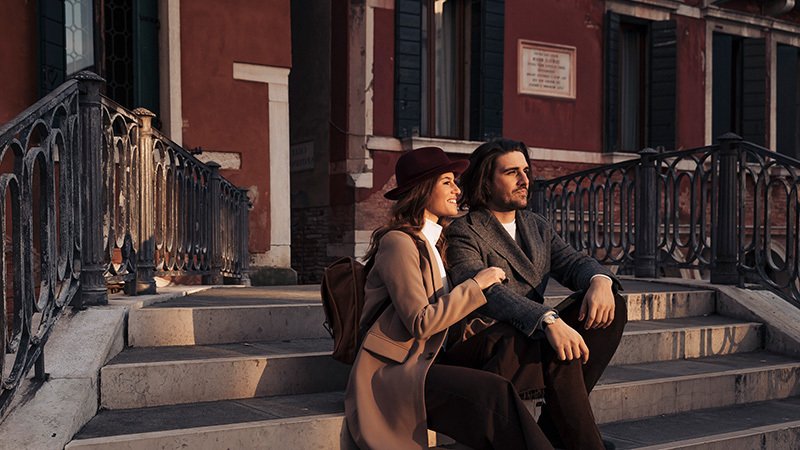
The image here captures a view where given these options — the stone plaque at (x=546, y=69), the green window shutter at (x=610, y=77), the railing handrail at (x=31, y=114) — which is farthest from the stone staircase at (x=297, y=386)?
the green window shutter at (x=610, y=77)

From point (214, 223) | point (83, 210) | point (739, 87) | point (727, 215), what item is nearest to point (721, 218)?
point (727, 215)

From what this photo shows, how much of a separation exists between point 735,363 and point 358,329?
8.85ft

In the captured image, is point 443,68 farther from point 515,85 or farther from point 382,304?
point 382,304

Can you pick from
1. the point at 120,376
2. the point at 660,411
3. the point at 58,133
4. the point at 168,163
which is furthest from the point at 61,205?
the point at 660,411

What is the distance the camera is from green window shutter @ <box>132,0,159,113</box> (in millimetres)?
7969

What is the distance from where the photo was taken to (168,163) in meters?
5.38

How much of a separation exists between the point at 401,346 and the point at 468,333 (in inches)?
12.9

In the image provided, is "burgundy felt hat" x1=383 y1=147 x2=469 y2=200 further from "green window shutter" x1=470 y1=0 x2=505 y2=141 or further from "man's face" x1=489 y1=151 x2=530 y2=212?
"green window shutter" x1=470 y1=0 x2=505 y2=141

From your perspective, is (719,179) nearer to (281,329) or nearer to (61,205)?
Result: (281,329)

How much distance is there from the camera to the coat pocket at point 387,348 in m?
2.81

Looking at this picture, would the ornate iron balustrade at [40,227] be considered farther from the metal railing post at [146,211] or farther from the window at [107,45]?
the window at [107,45]

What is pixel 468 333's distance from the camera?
3025 mm

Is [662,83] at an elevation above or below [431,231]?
above

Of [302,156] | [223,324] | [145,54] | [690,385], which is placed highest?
[145,54]
